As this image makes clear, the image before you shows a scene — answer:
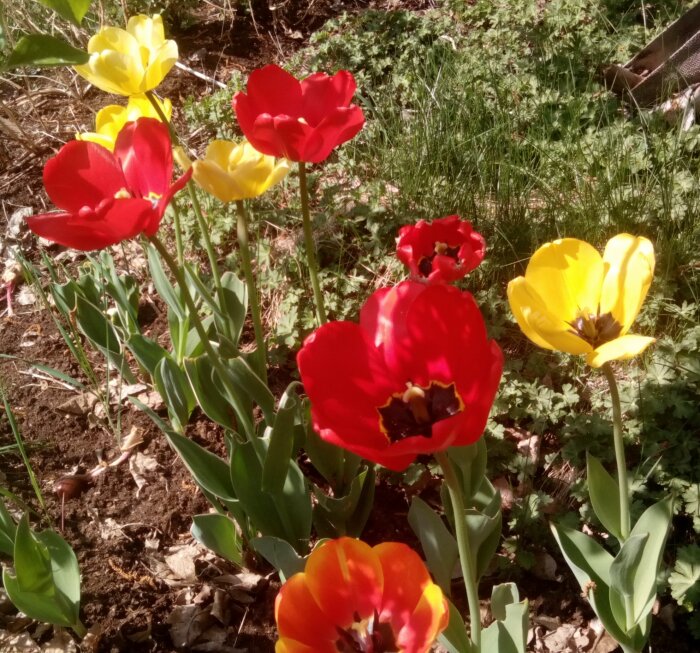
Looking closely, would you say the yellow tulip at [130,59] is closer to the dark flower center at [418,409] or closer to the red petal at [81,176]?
the red petal at [81,176]

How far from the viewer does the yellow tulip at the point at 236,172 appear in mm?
1350

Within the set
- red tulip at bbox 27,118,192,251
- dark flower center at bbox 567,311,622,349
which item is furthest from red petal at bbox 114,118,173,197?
dark flower center at bbox 567,311,622,349

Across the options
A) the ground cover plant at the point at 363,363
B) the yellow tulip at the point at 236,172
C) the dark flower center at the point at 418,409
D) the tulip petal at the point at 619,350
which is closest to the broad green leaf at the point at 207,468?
the ground cover plant at the point at 363,363

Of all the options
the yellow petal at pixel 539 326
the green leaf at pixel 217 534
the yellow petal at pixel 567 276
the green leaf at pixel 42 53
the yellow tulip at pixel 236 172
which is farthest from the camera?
the green leaf at pixel 217 534

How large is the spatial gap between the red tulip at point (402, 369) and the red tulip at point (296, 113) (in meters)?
0.39

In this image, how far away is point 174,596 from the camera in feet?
5.67

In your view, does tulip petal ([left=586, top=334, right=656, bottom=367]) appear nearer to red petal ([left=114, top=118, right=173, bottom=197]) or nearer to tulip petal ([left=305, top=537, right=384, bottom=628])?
tulip petal ([left=305, top=537, right=384, bottom=628])

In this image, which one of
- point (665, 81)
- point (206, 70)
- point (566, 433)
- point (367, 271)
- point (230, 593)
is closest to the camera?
point (230, 593)

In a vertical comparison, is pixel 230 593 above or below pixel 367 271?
below

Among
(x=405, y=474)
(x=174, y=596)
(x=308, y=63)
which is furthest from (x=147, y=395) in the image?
(x=308, y=63)

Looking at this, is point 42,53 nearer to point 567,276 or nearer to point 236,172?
point 236,172

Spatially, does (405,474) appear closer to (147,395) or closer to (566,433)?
(566,433)

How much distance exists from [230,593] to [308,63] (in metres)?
2.61

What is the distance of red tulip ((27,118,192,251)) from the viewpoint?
1048mm
